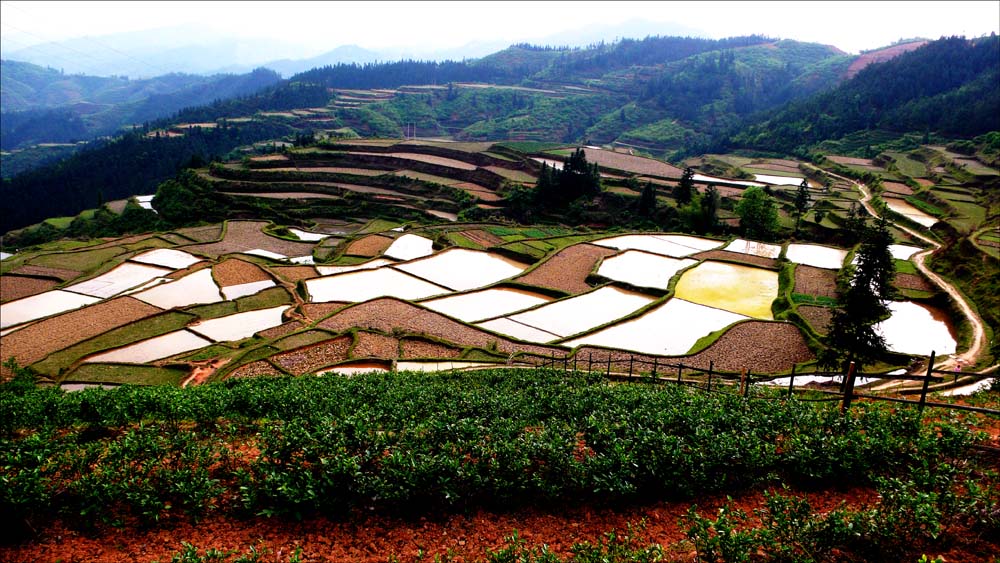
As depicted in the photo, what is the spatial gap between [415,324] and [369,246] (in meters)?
18.5

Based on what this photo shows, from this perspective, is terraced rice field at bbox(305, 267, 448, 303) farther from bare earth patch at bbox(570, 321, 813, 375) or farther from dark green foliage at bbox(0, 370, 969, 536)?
dark green foliage at bbox(0, 370, 969, 536)

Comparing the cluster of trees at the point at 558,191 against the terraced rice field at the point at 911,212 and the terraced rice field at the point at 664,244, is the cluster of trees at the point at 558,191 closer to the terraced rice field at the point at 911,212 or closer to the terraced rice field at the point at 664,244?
the terraced rice field at the point at 664,244

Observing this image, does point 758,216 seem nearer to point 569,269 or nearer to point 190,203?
point 569,269

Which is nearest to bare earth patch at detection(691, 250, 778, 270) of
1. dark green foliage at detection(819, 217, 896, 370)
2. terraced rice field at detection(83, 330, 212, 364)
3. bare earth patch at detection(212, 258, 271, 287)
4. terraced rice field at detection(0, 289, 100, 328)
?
dark green foliage at detection(819, 217, 896, 370)

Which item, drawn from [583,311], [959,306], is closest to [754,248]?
[959,306]

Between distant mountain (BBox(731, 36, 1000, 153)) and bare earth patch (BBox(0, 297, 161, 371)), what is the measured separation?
285 ft

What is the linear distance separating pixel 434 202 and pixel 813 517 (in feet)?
173

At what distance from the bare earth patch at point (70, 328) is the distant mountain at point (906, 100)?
86.8 metres

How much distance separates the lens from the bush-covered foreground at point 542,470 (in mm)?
6328

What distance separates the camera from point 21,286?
35.7 meters

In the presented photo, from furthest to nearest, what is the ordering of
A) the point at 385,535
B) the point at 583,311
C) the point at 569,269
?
the point at 569,269, the point at 583,311, the point at 385,535

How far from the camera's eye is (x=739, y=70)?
513 ft

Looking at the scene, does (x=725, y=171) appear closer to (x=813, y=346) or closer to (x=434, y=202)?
(x=434, y=202)

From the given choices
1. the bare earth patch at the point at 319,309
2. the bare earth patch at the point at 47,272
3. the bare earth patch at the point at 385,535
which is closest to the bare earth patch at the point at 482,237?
the bare earth patch at the point at 319,309
